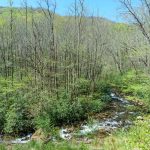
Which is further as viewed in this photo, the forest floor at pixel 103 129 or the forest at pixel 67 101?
the forest at pixel 67 101

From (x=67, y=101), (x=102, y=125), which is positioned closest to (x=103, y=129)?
(x=102, y=125)

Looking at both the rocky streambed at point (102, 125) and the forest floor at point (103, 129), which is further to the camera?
the rocky streambed at point (102, 125)

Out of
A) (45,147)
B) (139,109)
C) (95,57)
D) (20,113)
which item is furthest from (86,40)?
(45,147)

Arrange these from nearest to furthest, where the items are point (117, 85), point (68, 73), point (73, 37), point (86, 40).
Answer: point (68, 73)
point (73, 37)
point (117, 85)
point (86, 40)

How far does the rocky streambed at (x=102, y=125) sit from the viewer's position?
26750mm

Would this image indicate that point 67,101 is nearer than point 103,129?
No

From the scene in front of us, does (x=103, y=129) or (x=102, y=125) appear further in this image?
(x=102, y=125)

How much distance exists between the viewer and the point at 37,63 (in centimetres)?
3656

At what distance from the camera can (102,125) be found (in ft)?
96.7

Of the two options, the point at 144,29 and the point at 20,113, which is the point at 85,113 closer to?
the point at 20,113

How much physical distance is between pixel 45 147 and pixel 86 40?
3789 cm

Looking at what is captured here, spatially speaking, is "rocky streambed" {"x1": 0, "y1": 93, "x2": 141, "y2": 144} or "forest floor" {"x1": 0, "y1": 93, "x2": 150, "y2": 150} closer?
"forest floor" {"x1": 0, "y1": 93, "x2": 150, "y2": 150}

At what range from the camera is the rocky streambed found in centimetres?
2675

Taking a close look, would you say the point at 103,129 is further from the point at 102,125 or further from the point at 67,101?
the point at 67,101
